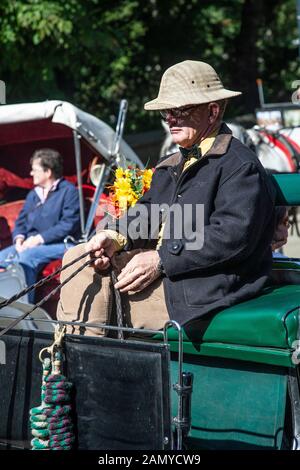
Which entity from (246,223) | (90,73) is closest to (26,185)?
(246,223)

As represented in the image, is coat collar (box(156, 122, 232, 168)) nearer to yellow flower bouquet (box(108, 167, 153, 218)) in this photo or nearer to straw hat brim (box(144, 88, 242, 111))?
straw hat brim (box(144, 88, 242, 111))

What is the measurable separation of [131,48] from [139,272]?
42.9 ft

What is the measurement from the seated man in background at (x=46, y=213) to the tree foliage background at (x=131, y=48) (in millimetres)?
3518

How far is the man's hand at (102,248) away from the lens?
3201mm

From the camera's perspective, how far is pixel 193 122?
127 inches

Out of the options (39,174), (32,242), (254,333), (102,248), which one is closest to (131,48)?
(39,174)

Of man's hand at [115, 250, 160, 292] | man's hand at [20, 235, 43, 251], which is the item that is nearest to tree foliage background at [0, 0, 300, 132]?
man's hand at [20, 235, 43, 251]

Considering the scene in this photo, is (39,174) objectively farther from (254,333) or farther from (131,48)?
(131,48)

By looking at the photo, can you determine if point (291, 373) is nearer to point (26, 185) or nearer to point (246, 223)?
point (246, 223)

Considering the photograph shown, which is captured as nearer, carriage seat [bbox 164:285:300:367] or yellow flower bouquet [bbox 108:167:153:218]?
carriage seat [bbox 164:285:300:367]

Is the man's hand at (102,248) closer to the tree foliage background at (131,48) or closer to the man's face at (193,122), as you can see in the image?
the man's face at (193,122)

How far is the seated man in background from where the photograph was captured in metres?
5.86

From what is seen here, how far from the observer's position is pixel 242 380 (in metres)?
2.95
